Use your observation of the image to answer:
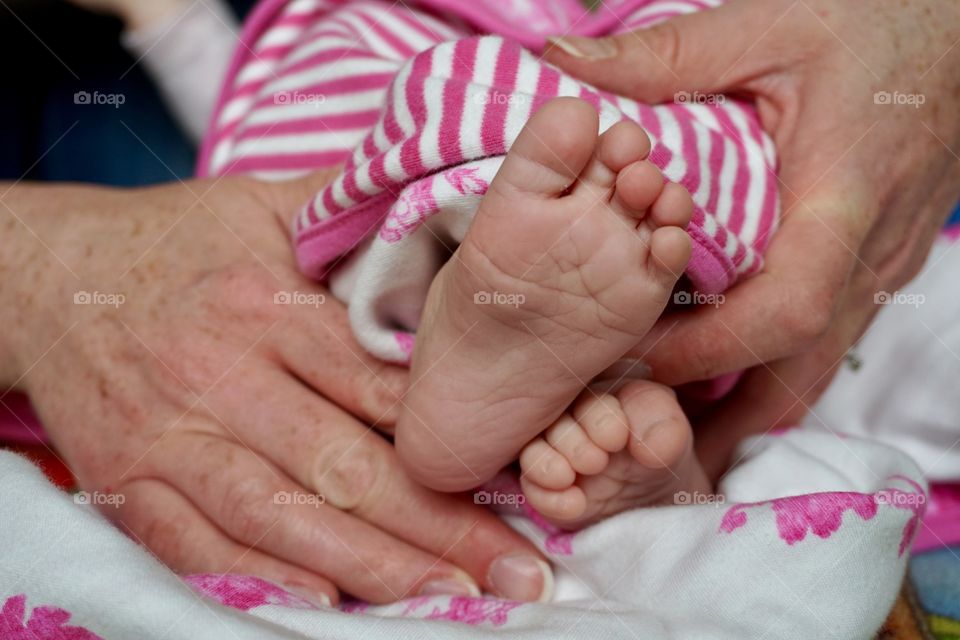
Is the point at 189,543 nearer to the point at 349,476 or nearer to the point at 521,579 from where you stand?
the point at 349,476

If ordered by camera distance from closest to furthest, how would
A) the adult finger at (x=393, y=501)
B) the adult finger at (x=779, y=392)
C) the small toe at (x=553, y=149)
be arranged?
the small toe at (x=553, y=149), the adult finger at (x=393, y=501), the adult finger at (x=779, y=392)

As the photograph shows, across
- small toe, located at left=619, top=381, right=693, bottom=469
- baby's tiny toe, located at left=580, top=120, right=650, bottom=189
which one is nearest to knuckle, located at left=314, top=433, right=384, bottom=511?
small toe, located at left=619, top=381, right=693, bottom=469

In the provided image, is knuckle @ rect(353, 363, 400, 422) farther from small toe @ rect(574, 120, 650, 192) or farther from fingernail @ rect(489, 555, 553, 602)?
small toe @ rect(574, 120, 650, 192)

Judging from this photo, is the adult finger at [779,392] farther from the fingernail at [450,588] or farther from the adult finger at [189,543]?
the adult finger at [189,543]

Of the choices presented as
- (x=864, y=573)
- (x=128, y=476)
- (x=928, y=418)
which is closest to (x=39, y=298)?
(x=128, y=476)

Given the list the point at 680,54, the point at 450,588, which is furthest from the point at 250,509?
the point at 680,54

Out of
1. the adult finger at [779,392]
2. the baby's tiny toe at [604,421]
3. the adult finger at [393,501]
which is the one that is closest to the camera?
the baby's tiny toe at [604,421]

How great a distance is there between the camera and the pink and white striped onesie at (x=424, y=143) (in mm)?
595

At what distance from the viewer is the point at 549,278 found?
1.70 ft

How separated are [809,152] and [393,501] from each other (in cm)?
→ 49

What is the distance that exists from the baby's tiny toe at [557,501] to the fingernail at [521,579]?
0.24ft

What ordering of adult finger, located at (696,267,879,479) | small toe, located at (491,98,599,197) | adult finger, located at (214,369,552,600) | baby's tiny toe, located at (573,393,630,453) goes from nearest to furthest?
small toe, located at (491,98,599,197) < baby's tiny toe, located at (573,393,630,453) < adult finger, located at (214,369,552,600) < adult finger, located at (696,267,879,479)

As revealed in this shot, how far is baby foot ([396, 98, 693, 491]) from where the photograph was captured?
493 mm

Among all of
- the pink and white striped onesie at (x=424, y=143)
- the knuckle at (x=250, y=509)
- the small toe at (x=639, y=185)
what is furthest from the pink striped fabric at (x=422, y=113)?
the knuckle at (x=250, y=509)
